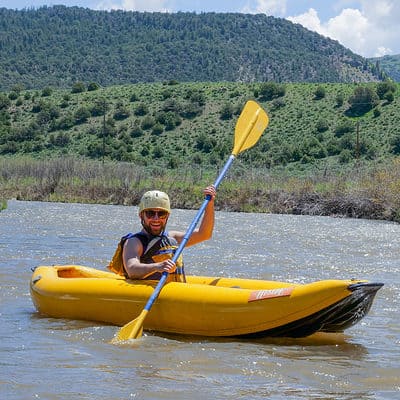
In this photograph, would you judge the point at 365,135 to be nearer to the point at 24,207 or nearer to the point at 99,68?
the point at 24,207

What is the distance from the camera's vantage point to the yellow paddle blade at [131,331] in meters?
6.10

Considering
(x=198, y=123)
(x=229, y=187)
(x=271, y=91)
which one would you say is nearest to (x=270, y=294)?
(x=229, y=187)

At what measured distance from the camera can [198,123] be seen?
171 ft

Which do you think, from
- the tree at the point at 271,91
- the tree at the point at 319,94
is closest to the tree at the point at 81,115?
the tree at the point at 271,91

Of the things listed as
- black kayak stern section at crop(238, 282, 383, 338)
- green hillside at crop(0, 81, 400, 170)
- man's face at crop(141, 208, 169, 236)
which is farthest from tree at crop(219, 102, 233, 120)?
black kayak stern section at crop(238, 282, 383, 338)

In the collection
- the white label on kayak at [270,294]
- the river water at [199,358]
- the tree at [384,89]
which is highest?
the tree at [384,89]

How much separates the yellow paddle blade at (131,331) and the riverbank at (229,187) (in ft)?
49.8

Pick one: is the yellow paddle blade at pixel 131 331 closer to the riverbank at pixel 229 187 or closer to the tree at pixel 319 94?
the riverbank at pixel 229 187

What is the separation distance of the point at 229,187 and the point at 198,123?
27.0 m

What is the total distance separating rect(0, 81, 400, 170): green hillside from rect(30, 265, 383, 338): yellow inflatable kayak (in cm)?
3513

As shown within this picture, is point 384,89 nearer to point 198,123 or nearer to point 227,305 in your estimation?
point 198,123

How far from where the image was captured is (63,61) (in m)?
96.4

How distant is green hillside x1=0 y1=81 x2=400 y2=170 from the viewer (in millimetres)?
45000

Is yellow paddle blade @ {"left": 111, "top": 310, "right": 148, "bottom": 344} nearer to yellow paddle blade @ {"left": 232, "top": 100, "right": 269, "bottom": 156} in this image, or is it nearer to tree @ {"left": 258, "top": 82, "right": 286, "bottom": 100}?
yellow paddle blade @ {"left": 232, "top": 100, "right": 269, "bottom": 156}
